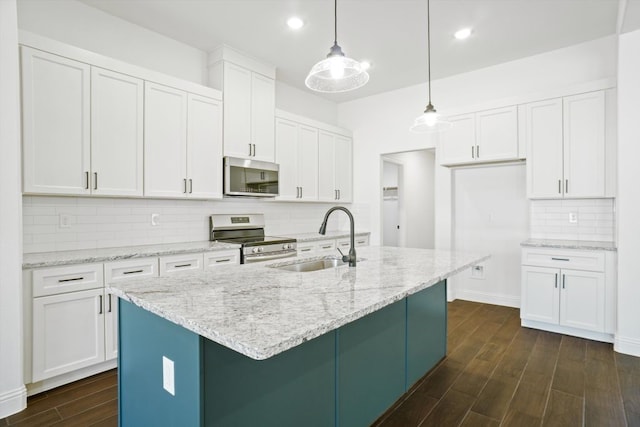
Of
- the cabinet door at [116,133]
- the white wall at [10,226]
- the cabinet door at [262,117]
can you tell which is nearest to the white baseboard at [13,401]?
the white wall at [10,226]

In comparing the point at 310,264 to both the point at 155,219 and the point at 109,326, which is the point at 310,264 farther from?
the point at 155,219

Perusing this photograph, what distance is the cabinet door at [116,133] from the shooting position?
2.79 metres

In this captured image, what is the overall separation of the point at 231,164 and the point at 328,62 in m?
2.11

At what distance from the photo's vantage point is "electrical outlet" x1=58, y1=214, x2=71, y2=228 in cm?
283

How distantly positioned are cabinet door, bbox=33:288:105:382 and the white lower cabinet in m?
3.94

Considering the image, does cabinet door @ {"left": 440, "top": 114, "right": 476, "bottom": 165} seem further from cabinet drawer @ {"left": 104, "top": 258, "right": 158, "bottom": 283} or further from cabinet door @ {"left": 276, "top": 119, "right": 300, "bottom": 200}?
cabinet drawer @ {"left": 104, "top": 258, "right": 158, "bottom": 283}

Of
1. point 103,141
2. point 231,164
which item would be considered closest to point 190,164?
point 231,164

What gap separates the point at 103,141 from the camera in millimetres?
2838

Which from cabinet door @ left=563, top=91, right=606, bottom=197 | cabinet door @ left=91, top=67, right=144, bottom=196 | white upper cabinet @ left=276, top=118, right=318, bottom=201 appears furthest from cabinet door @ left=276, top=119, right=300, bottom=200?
cabinet door @ left=563, top=91, right=606, bottom=197

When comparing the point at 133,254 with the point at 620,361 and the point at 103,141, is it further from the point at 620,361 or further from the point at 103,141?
the point at 620,361

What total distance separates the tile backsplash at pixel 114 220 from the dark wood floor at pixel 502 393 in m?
1.12

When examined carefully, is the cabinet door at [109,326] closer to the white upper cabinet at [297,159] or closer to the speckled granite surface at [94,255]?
the speckled granite surface at [94,255]

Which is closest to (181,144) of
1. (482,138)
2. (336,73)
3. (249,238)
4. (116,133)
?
(116,133)

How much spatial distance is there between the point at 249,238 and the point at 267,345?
3.22m
